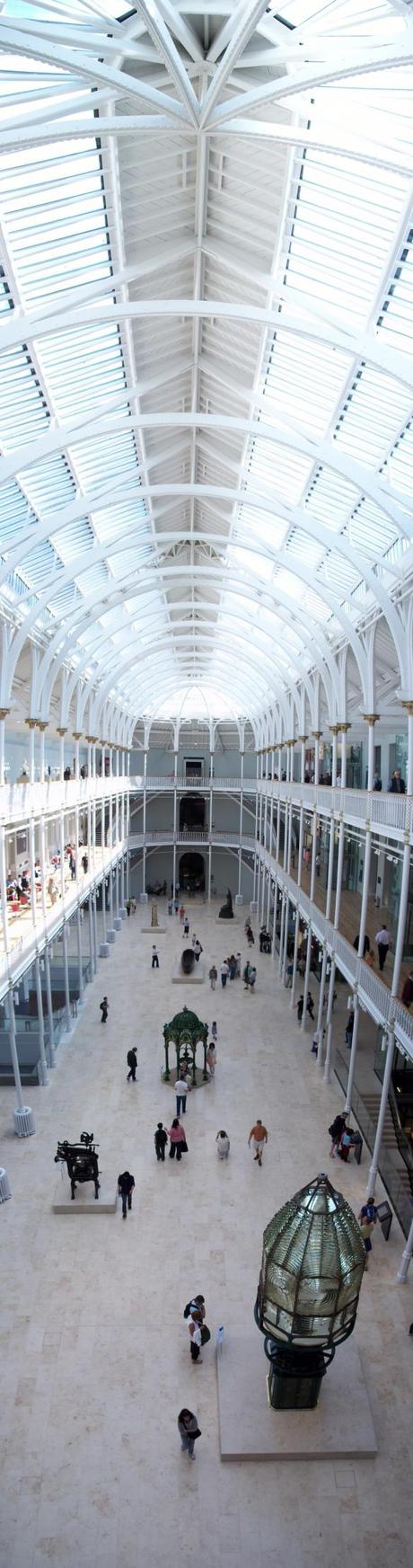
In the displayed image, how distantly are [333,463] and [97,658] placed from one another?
671 inches

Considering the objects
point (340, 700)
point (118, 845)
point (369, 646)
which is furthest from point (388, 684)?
point (118, 845)

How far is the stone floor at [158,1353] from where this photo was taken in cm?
761

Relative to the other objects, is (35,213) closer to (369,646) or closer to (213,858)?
(369,646)

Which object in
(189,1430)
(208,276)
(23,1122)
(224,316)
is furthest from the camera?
(23,1122)

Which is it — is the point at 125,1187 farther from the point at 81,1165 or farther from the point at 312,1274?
the point at 312,1274

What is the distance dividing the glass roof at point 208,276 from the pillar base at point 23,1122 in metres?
8.92

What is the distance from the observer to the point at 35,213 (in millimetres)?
8805

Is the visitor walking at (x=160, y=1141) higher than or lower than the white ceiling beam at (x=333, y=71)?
lower

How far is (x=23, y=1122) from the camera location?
15.1 meters

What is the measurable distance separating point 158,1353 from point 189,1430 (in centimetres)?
167

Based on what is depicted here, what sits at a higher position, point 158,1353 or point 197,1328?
point 197,1328

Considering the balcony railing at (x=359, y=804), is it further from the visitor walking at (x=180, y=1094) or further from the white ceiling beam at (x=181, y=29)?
the white ceiling beam at (x=181, y=29)

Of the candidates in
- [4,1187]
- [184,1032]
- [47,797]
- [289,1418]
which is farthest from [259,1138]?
[47,797]

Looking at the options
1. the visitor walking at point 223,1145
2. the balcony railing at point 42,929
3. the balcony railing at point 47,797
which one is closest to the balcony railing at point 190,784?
the balcony railing at point 47,797
